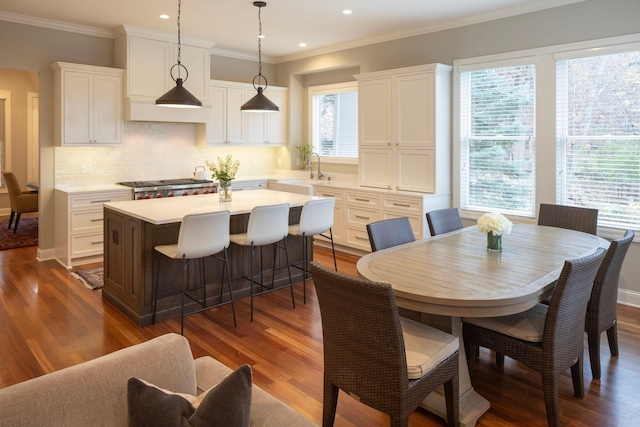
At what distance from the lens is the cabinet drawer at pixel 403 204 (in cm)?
534

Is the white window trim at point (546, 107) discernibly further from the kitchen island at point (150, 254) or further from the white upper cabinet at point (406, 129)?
the kitchen island at point (150, 254)

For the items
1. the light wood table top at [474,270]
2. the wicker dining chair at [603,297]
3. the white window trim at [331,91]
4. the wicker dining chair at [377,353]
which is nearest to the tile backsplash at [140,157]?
the white window trim at [331,91]

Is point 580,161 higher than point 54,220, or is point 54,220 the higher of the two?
point 580,161

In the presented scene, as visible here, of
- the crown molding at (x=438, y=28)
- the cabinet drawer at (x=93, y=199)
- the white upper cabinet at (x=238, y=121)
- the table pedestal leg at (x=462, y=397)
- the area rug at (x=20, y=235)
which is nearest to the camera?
the table pedestal leg at (x=462, y=397)

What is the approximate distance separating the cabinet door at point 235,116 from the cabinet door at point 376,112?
1.94 metres

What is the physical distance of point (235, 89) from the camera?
6.89 metres

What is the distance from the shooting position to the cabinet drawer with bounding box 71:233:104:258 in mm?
5379

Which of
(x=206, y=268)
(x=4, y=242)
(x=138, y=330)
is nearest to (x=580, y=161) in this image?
(x=206, y=268)

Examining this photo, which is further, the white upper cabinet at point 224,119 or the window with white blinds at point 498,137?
the white upper cabinet at point 224,119

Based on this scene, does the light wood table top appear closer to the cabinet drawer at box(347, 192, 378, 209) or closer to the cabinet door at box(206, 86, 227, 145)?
the cabinet drawer at box(347, 192, 378, 209)

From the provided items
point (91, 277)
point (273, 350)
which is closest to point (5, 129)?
point (91, 277)

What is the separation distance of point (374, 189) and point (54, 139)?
3.90m

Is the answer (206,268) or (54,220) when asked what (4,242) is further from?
(206,268)

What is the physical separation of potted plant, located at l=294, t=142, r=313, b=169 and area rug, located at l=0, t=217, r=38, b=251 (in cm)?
405
